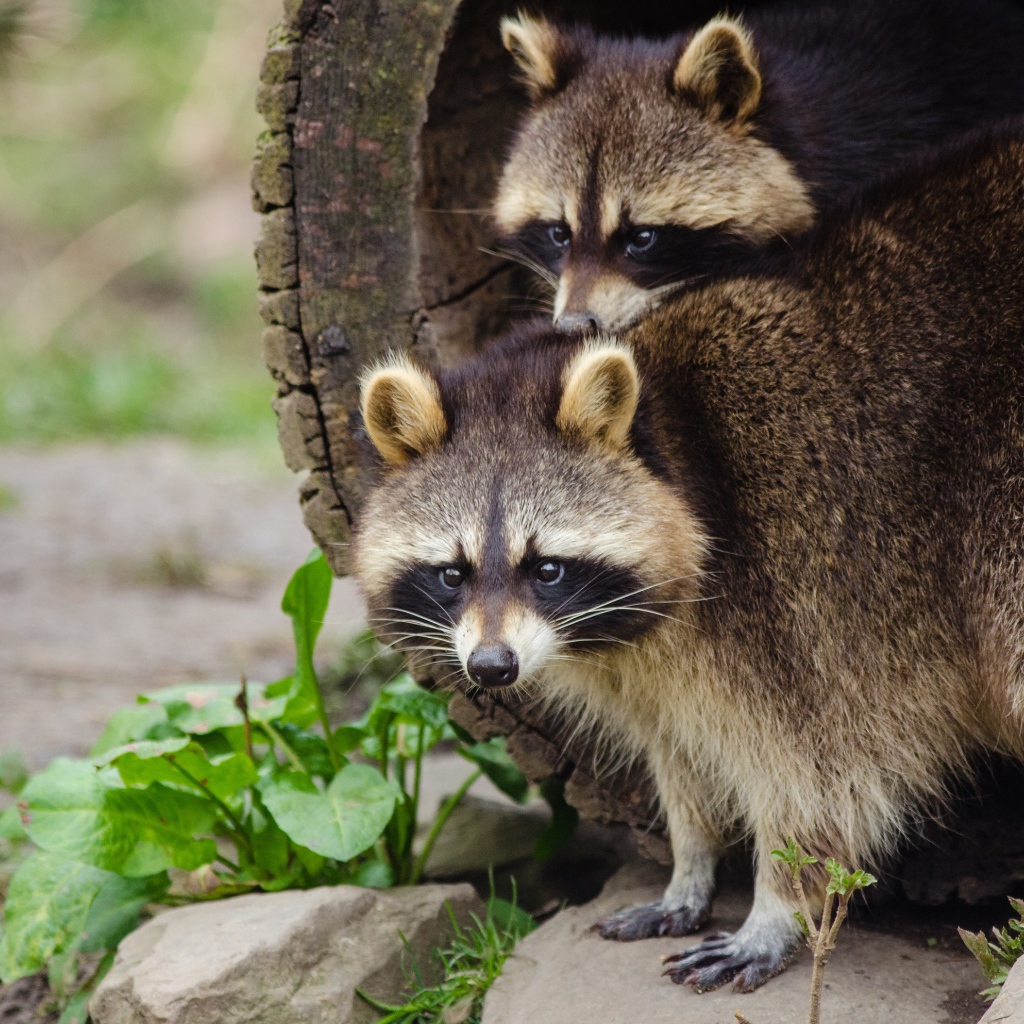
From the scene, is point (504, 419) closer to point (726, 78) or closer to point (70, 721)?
point (726, 78)

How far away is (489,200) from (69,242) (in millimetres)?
9063

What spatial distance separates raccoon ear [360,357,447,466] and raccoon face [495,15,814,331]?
0.54m

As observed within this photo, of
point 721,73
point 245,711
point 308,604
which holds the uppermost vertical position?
point 721,73

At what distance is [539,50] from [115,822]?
254 cm

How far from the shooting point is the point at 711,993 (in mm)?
3383

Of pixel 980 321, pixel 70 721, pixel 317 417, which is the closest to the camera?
pixel 980 321

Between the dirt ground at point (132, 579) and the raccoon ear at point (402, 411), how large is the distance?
1228mm

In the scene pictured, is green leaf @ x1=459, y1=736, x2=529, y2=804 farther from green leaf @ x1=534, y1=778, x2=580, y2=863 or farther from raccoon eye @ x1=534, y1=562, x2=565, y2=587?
raccoon eye @ x1=534, y1=562, x2=565, y2=587

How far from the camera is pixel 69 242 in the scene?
12766mm

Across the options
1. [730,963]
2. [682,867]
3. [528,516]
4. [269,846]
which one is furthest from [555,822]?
[528,516]

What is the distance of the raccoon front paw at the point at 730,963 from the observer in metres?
3.41

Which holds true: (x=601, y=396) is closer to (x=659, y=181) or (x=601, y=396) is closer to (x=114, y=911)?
(x=659, y=181)

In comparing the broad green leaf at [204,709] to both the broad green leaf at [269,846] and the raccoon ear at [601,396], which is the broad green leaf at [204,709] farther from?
the raccoon ear at [601,396]

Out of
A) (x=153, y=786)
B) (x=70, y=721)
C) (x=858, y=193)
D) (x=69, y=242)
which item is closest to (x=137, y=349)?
(x=69, y=242)
